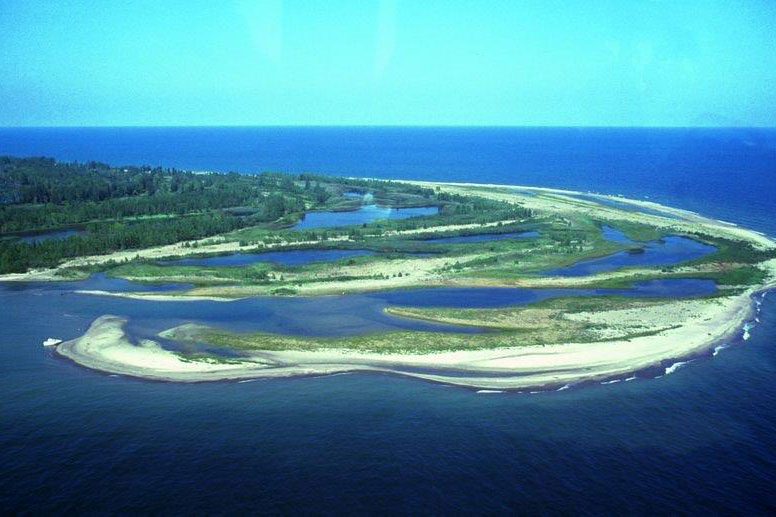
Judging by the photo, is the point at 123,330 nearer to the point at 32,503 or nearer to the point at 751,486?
the point at 32,503

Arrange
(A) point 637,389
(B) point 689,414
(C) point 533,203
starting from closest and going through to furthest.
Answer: (B) point 689,414 → (A) point 637,389 → (C) point 533,203

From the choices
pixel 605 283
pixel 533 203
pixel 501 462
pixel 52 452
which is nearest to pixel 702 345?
pixel 605 283

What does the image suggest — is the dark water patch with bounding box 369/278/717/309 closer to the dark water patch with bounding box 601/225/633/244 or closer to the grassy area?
the grassy area

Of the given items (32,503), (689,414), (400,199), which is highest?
(400,199)

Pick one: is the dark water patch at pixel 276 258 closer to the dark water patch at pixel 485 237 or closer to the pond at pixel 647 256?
the dark water patch at pixel 485 237

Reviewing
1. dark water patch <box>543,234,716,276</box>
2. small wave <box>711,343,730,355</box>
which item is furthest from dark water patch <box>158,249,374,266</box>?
small wave <box>711,343,730,355</box>

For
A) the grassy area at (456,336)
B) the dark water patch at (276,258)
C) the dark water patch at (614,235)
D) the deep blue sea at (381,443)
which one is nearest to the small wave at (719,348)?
the deep blue sea at (381,443)
